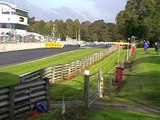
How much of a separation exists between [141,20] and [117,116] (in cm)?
10024

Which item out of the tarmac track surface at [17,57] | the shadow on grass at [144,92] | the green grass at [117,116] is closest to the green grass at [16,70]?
the tarmac track surface at [17,57]

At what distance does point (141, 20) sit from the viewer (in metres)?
112

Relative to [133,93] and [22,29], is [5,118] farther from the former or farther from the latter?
[22,29]

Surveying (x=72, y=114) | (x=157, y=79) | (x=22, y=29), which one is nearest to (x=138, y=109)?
(x=72, y=114)

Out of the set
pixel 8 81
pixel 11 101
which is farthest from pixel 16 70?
pixel 11 101

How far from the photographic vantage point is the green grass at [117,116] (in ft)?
43.4

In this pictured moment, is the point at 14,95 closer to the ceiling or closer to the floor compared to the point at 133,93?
closer to the ceiling

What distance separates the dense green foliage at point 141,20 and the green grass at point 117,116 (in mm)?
92978

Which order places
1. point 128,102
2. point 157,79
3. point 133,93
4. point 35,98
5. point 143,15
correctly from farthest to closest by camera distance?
1. point 143,15
2. point 157,79
3. point 133,93
4. point 128,102
5. point 35,98

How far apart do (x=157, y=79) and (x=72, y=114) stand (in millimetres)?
13859

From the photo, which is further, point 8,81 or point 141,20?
point 141,20

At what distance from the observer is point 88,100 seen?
1473 cm

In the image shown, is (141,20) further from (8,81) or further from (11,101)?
(11,101)

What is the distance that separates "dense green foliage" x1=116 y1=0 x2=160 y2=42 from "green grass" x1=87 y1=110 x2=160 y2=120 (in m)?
93.0
